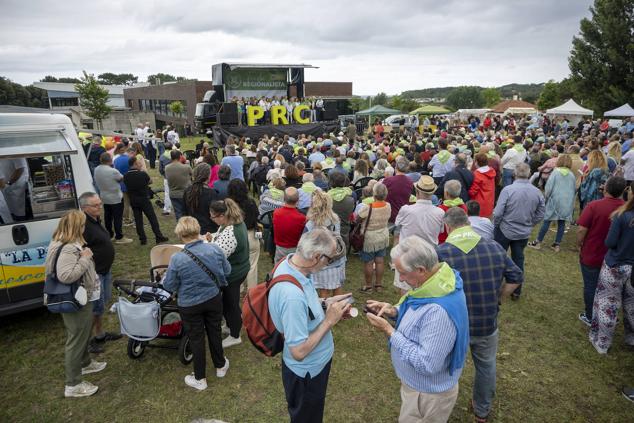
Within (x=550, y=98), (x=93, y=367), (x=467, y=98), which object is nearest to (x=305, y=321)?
(x=93, y=367)

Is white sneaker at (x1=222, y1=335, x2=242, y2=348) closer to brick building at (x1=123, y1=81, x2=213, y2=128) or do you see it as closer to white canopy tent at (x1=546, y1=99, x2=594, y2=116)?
white canopy tent at (x1=546, y1=99, x2=594, y2=116)

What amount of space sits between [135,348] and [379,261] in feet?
10.8

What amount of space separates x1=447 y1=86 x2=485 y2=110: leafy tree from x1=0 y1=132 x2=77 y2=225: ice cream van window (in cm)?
11283

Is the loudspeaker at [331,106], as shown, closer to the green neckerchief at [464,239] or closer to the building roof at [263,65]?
the building roof at [263,65]

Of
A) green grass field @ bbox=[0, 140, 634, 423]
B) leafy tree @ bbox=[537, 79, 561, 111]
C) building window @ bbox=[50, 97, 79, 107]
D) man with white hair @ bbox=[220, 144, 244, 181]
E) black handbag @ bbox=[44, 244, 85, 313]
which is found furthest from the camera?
building window @ bbox=[50, 97, 79, 107]

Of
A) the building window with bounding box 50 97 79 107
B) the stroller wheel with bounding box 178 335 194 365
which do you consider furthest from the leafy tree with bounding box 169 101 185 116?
the stroller wheel with bounding box 178 335 194 365

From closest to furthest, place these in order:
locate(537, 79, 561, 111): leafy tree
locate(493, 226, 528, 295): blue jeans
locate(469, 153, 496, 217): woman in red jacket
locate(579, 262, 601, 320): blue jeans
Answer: locate(579, 262, 601, 320): blue jeans, locate(493, 226, 528, 295): blue jeans, locate(469, 153, 496, 217): woman in red jacket, locate(537, 79, 561, 111): leafy tree

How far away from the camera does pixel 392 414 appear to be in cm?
335

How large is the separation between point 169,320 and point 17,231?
2.01 m

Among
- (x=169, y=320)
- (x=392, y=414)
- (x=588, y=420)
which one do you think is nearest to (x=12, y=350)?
(x=169, y=320)

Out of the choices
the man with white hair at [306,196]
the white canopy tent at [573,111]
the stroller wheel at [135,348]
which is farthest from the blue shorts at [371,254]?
the white canopy tent at [573,111]

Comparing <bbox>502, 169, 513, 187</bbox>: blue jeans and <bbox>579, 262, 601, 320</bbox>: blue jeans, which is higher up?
<bbox>502, 169, 513, 187</bbox>: blue jeans

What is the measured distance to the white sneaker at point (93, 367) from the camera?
3.88 m

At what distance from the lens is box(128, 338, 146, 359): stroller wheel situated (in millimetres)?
4020
